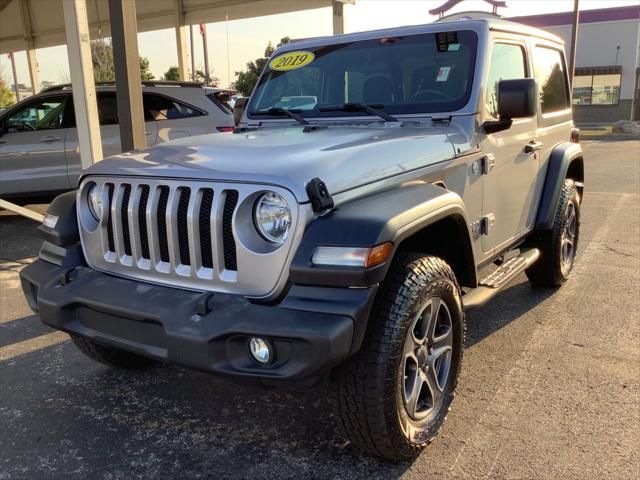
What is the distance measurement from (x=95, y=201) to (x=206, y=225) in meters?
0.80

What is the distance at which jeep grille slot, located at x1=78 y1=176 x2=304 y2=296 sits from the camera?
2.32 meters

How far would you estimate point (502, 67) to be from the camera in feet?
12.5

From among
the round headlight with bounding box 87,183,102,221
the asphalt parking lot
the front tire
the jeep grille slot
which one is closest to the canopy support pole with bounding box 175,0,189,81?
the asphalt parking lot

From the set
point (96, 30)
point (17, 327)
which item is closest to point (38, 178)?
point (17, 327)

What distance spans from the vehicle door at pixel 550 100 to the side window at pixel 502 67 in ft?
0.93

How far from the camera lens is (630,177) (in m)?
11.5

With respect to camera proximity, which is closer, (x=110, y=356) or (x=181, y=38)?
(x=110, y=356)

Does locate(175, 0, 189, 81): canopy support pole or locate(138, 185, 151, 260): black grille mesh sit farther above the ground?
locate(175, 0, 189, 81): canopy support pole

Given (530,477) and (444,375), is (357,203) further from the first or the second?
(530,477)

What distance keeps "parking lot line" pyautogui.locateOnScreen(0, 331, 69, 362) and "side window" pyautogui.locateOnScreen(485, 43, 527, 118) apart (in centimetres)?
326

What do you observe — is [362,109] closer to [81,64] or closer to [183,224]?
[183,224]

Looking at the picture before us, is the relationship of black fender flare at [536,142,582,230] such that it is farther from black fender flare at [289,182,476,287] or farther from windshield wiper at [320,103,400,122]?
black fender flare at [289,182,476,287]

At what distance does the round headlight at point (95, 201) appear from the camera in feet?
9.32

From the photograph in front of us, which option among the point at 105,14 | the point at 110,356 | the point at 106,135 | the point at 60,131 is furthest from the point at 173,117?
the point at 105,14
